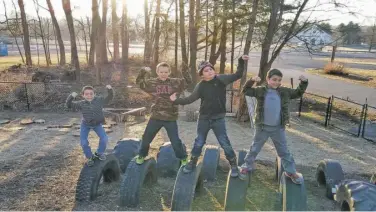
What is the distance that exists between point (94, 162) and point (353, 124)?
1081 cm

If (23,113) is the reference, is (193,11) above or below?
above

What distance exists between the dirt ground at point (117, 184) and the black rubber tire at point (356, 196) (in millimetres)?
618

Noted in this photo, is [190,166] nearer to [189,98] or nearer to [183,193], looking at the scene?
[183,193]

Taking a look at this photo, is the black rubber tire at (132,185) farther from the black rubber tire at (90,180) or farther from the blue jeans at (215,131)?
the blue jeans at (215,131)

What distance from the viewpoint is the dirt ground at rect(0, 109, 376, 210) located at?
19.3 ft

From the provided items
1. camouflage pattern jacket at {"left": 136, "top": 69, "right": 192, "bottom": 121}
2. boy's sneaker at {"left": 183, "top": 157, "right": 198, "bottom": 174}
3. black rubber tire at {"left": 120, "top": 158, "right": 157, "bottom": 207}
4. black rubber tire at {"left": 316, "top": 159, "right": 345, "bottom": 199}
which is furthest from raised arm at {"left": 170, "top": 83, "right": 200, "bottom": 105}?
black rubber tire at {"left": 316, "top": 159, "right": 345, "bottom": 199}

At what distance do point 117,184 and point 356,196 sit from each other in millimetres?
3971

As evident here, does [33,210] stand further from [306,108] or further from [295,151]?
[306,108]

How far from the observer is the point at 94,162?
6.08 m

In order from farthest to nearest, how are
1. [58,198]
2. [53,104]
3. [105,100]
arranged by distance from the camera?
[53,104], [105,100], [58,198]

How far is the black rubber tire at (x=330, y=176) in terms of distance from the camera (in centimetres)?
618

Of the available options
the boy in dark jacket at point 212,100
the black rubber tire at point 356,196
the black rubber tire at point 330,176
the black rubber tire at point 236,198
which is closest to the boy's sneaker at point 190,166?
the boy in dark jacket at point 212,100

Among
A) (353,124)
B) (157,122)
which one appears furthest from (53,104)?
(353,124)

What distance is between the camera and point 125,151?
733 centimetres
